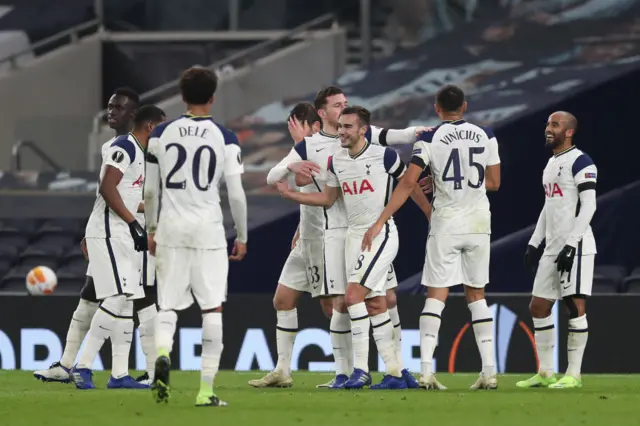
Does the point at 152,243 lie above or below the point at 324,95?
below

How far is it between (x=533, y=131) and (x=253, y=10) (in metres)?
7.84

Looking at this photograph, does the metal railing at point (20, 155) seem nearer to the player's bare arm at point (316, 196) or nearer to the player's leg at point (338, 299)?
the player's leg at point (338, 299)

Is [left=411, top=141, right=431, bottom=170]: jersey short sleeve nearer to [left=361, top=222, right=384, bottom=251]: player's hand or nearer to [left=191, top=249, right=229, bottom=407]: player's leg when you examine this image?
[left=361, top=222, right=384, bottom=251]: player's hand

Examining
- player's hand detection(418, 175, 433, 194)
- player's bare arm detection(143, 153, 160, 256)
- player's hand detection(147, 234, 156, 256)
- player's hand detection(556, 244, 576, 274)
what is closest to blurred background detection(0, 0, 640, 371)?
player's hand detection(556, 244, 576, 274)

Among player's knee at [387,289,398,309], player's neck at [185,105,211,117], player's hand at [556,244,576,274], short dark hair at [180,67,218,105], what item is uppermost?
short dark hair at [180,67,218,105]

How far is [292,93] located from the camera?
2227cm

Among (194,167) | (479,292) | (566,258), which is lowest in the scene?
(479,292)

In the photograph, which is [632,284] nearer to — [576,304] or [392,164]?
[576,304]

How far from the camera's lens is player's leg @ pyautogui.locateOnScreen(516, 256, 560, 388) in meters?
10.6

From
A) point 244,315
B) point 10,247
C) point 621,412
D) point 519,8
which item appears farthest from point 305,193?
point 519,8

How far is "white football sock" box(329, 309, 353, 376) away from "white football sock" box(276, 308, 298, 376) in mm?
331

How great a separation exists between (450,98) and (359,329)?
169cm

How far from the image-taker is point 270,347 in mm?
13695

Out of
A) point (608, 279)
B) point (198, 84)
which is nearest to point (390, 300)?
point (198, 84)
